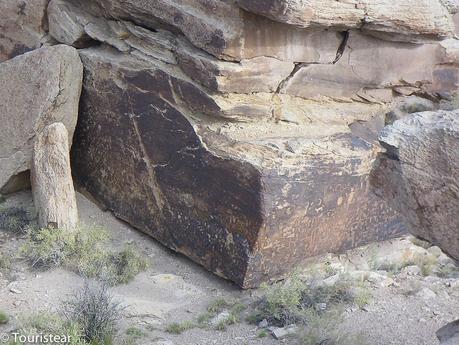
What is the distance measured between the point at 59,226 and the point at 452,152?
194 inches

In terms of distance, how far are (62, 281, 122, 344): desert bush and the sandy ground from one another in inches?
8.7

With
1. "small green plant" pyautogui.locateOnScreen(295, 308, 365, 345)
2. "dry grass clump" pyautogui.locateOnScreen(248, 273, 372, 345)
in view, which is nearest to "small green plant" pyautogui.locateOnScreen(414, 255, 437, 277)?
"dry grass clump" pyautogui.locateOnScreen(248, 273, 372, 345)

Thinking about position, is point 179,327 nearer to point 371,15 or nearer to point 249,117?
point 249,117

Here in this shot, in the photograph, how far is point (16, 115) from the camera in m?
9.09

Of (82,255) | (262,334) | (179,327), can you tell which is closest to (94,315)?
(179,327)

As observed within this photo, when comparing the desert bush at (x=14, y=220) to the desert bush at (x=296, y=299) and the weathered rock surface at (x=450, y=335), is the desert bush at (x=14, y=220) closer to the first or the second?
the desert bush at (x=296, y=299)

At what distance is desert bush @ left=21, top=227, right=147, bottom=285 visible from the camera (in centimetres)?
791

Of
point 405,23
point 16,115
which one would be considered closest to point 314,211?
point 405,23

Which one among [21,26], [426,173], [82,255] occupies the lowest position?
[82,255]

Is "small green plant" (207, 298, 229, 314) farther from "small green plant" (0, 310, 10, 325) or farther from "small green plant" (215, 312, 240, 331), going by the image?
"small green plant" (0, 310, 10, 325)

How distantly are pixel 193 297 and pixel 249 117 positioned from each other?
180 cm

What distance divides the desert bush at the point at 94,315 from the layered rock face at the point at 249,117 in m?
1.57

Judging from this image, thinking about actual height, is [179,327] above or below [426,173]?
below

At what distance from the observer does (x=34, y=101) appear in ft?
29.6
